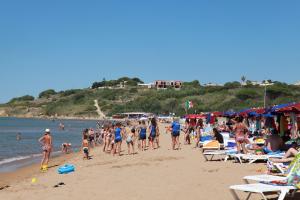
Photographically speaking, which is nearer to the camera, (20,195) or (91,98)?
(20,195)

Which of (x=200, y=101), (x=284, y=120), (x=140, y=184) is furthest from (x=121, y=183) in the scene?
(x=200, y=101)

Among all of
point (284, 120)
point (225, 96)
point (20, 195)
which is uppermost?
point (225, 96)

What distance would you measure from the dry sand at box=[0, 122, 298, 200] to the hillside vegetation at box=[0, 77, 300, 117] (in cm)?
6775

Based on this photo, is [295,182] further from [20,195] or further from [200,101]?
[200,101]

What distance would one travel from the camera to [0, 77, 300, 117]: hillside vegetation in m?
95.1

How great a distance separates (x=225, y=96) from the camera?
11206 centimetres

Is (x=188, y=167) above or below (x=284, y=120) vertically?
below

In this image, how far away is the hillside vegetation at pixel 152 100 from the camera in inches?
3743

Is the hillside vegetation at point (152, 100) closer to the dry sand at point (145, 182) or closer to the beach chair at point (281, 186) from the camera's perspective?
the dry sand at point (145, 182)

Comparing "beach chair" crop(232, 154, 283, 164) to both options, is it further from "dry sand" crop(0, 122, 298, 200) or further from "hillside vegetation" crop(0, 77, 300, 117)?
"hillside vegetation" crop(0, 77, 300, 117)

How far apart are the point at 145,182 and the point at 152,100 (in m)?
118

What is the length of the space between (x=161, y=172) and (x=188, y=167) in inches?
39.0

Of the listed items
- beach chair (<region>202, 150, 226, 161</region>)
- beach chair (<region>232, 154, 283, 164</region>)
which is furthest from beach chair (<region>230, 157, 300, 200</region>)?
beach chair (<region>202, 150, 226, 161</region>)

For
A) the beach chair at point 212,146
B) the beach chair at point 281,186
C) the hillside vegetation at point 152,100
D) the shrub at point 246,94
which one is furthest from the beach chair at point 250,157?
the shrub at point 246,94
